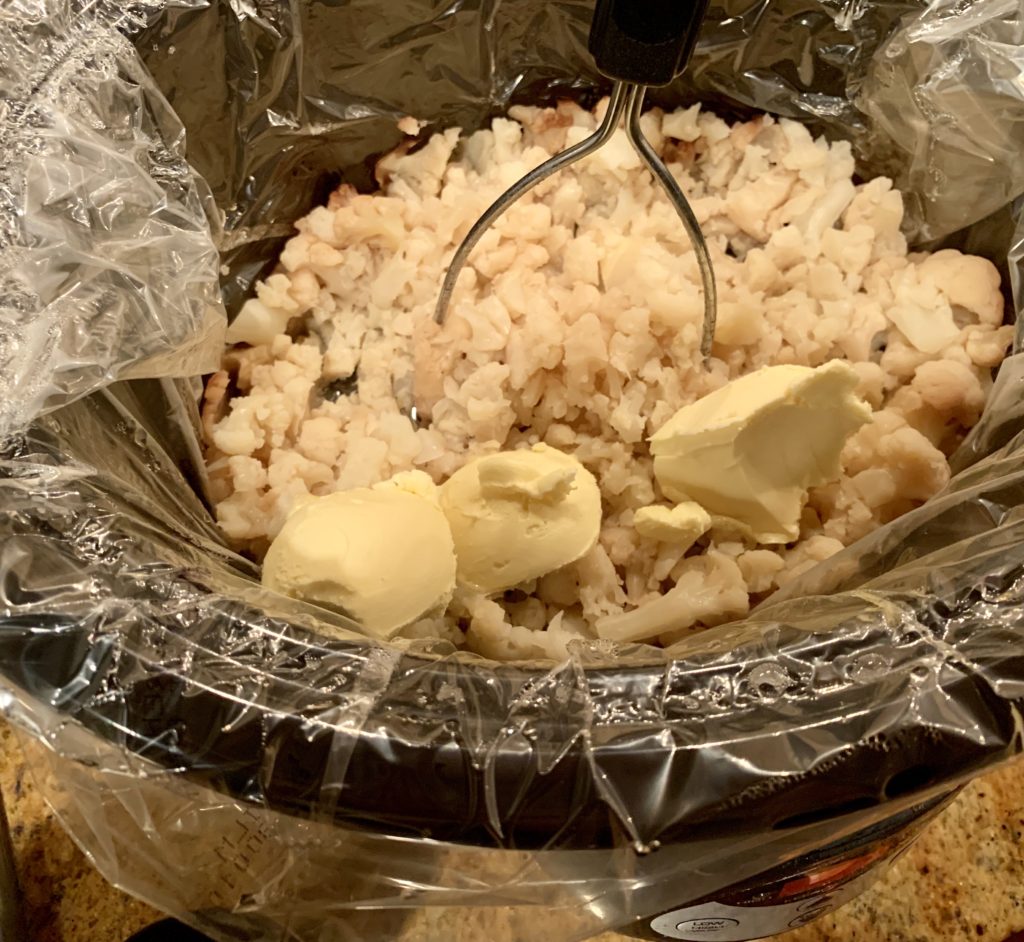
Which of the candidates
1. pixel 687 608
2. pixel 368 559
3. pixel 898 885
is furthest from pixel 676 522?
pixel 898 885

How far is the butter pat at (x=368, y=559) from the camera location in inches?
21.7

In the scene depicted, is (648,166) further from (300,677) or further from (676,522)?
(300,677)

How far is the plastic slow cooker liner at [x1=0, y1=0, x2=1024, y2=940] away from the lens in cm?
39

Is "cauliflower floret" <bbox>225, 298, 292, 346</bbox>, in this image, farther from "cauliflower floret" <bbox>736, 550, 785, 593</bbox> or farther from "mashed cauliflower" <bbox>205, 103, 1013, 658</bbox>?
"cauliflower floret" <bbox>736, 550, 785, 593</bbox>

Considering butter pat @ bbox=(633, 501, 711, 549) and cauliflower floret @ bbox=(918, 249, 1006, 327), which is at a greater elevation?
cauliflower floret @ bbox=(918, 249, 1006, 327)

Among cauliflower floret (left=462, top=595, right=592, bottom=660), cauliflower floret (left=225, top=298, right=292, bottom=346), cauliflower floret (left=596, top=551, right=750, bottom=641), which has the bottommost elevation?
cauliflower floret (left=462, top=595, right=592, bottom=660)

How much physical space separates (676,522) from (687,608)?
59mm

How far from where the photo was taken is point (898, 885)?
68 centimetres

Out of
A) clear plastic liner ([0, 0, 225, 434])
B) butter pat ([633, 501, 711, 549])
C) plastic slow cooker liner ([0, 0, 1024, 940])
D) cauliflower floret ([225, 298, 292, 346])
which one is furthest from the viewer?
cauliflower floret ([225, 298, 292, 346])

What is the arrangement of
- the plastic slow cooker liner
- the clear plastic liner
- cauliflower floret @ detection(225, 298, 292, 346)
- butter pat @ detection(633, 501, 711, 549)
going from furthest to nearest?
cauliflower floret @ detection(225, 298, 292, 346), butter pat @ detection(633, 501, 711, 549), the clear plastic liner, the plastic slow cooker liner

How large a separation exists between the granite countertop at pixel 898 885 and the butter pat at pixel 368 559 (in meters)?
0.27

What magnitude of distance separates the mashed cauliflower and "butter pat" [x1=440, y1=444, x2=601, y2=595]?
0.09 feet

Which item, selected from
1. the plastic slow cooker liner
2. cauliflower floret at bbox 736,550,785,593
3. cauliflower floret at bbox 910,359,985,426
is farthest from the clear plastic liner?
cauliflower floret at bbox 910,359,985,426

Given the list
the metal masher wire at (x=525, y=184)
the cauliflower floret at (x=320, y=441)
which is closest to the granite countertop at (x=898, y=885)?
the cauliflower floret at (x=320, y=441)
